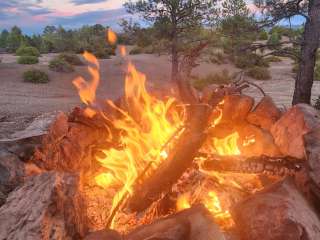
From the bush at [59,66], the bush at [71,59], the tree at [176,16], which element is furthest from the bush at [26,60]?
the tree at [176,16]

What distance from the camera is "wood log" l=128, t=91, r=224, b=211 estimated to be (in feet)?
13.6

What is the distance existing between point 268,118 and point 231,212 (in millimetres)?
2513

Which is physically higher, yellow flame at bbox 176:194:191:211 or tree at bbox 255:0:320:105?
tree at bbox 255:0:320:105

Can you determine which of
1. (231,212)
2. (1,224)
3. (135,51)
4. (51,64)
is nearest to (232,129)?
(231,212)

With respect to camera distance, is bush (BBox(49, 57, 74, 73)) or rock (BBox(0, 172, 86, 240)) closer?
rock (BBox(0, 172, 86, 240))

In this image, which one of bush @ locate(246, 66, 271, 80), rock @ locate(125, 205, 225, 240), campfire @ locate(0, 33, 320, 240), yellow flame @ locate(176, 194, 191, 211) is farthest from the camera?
bush @ locate(246, 66, 271, 80)

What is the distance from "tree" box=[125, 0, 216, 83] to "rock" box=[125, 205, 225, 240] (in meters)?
13.5

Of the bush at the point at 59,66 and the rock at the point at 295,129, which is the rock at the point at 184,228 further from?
the bush at the point at 59,66

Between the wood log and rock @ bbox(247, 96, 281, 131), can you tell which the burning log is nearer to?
the wood log

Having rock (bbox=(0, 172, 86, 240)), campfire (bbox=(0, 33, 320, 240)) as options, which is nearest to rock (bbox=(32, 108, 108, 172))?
campfire (bbox=(0, 33, 320, 240))

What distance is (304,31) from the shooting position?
28.5ft

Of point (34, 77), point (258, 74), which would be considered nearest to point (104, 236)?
point (34, 77)

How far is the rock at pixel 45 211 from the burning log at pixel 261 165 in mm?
1868

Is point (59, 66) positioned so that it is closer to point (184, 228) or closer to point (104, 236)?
point (104, 236)
